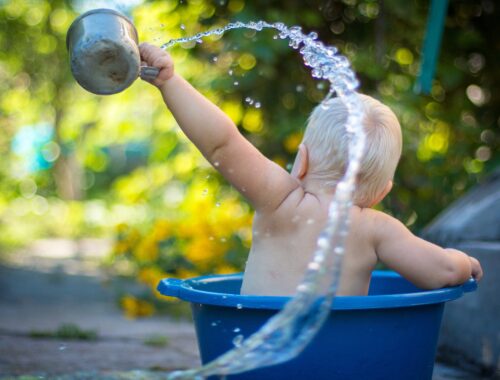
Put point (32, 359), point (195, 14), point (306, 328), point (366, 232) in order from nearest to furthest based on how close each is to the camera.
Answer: point (306, 328), point (366, 232), point (32, 359), point (195, 14)

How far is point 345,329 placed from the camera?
4.55 ft

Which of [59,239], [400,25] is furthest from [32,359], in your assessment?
[59,239]

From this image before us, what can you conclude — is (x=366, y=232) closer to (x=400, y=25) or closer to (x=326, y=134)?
(x=326, y=134)

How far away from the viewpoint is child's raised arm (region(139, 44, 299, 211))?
1.47 m

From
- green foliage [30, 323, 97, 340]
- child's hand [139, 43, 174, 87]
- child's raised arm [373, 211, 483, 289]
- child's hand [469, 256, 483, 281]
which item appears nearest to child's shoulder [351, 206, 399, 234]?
child's raised arm [373, 211, 483, 289]

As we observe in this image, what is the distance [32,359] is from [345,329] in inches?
51.3

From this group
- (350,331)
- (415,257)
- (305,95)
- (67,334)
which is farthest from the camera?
(305,95)

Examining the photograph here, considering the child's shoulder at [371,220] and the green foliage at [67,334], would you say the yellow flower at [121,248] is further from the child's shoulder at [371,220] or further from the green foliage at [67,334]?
the child's shoulder at [371,220]

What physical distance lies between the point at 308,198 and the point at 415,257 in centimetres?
24

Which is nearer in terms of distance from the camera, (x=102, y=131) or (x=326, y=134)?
(x=326, y=134)

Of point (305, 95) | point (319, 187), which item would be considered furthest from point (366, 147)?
point (305, 95)

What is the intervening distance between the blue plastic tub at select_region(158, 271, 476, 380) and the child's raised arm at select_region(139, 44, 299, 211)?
0.23 m

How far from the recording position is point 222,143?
1.48 metres

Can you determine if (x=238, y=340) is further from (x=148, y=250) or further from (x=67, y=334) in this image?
(x=148, y=250)
